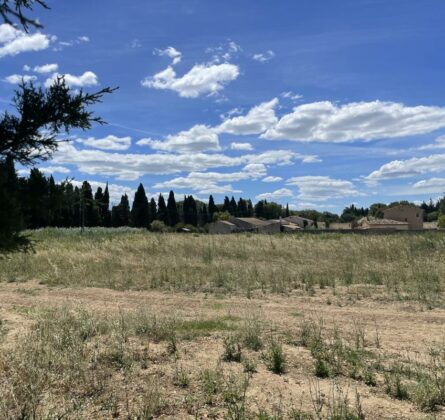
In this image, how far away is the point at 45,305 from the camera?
9.41 meters

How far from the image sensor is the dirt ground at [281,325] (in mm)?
Result: 4160

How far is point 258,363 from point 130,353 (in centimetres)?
150

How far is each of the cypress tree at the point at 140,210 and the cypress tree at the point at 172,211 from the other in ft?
27.7

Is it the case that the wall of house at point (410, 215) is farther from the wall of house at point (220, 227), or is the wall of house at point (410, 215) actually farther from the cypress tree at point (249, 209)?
the cypress tree at point (249, 209)

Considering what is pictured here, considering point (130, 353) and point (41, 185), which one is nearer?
point (41, 185)

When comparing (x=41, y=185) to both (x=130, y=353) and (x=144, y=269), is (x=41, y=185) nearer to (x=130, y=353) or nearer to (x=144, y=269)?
(x=130, y=353)

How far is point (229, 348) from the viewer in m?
5.41

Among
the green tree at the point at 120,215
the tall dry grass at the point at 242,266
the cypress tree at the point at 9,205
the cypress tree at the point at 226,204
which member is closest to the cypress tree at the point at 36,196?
the cypress tree at the point at 9,205

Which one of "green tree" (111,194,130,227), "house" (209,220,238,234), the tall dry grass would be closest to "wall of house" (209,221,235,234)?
"house" (209,220,238,234)

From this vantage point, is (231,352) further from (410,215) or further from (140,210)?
(410,215)

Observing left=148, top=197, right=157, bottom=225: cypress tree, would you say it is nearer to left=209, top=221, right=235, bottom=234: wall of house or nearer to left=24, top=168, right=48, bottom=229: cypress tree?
left=209, top=221, right=235, bottom=234: wall of house

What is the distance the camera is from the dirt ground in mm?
4160

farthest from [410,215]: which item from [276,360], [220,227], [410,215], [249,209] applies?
[276,360]

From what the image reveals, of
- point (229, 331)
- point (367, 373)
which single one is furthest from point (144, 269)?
point (367, 373)
